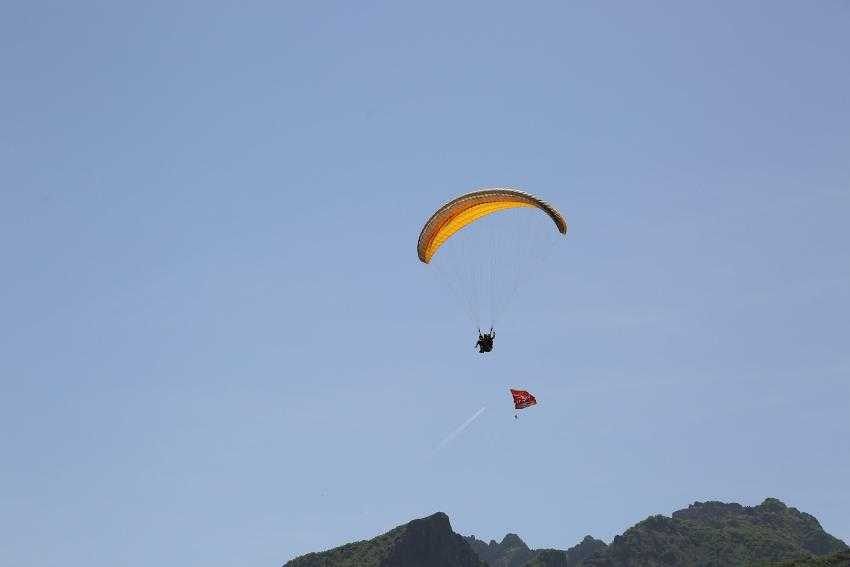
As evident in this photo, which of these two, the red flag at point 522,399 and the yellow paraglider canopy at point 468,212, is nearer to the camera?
the yellow paraglider canopy at point 468,212

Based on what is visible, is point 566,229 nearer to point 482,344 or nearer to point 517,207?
point 517,207

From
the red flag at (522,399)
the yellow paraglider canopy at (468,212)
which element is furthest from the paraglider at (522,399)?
the yellow paraglider canopy at (468,212)

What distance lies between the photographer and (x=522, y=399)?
59.6 metres

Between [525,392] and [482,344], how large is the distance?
8.00 metres

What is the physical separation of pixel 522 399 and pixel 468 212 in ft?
41.9

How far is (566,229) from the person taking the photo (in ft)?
171

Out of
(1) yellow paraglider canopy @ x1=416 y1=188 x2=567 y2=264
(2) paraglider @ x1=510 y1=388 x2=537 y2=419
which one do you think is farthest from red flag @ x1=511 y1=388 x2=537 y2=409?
(1) yellow paraglider canopy @ x1=416 y1=188 x2=567 y2=264

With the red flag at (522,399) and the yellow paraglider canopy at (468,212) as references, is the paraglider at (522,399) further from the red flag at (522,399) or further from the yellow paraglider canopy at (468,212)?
the yellow paraglider canopy at (468,212)

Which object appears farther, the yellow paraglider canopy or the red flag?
the red flag

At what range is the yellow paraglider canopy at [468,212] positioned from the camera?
2083 inches

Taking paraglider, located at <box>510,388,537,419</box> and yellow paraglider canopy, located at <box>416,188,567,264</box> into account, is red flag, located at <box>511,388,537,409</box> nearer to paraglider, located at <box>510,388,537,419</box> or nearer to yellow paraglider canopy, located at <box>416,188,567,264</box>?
paraglider, located at <box>510,388,537,419</box>

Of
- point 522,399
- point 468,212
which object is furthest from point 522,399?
point 468,212

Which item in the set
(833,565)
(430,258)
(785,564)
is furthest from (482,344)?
(785,564)

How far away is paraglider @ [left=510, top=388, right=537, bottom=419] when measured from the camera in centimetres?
5881
